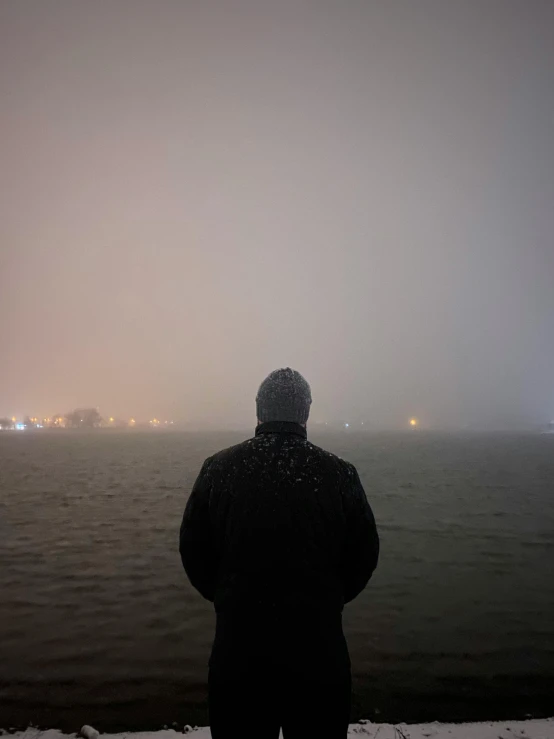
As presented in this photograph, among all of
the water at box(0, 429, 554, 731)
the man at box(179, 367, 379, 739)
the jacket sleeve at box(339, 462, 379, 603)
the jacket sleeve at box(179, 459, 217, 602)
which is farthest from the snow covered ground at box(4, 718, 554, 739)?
the jacket sleeve at box(179, 459, 217, 602)

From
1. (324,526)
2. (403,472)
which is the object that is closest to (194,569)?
(324,526)

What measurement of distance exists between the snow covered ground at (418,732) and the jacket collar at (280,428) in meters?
3.90

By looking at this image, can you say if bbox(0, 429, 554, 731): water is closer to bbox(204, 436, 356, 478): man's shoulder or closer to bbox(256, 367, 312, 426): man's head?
bbox(204, 436, 356, 478): man's shoulder

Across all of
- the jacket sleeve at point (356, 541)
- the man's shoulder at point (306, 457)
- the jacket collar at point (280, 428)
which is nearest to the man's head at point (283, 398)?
the jacket collar at point (280, 428)

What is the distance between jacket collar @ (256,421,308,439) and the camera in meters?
3.54

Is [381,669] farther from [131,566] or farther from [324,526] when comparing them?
[131,566]

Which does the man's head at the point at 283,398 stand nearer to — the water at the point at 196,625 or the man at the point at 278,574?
the man at the point at 278,574

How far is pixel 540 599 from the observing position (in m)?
11.8

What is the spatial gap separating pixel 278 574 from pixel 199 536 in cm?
70

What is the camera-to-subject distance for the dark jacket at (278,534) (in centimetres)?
305

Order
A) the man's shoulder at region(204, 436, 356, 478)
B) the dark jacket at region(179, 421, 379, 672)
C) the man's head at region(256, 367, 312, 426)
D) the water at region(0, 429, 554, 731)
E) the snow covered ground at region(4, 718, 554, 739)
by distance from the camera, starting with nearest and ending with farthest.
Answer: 1. the dark jacket at region(179, 421, 379, 672)
2. the man's shoulder at region(204, 436, 356, 478)
3. the man's head at region(256, 367, 312, 426)
4. the snow covered ground at region(4, 718, 554, 739)
5. the water at region(0, 429, 554, 731)

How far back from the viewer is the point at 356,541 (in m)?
3.45

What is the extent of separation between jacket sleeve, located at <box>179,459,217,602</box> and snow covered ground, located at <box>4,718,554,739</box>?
3082 millimetres

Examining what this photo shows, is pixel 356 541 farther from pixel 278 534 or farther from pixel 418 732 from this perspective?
pixel 418 732
